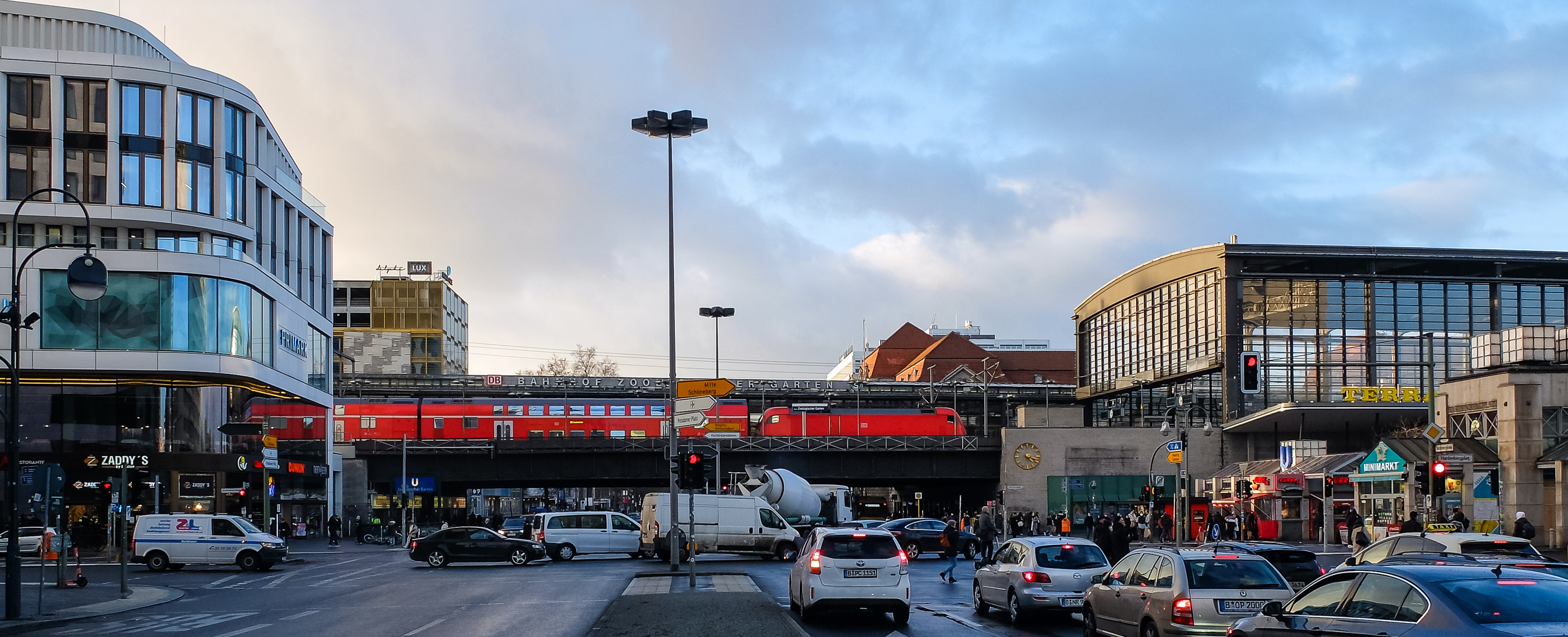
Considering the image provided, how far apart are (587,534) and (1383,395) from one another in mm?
39322

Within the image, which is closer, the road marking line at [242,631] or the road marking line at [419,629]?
the road marking line at [419,629]

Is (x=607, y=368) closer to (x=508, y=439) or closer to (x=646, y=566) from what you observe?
(x=508, y=439)

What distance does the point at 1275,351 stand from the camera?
65.0 metres

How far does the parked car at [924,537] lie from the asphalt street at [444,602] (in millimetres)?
1080

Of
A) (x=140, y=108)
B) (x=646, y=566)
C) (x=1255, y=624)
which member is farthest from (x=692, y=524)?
(x=140, y=108)

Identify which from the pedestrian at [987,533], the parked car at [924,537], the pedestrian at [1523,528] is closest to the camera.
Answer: the pedestrian at [1523,528]

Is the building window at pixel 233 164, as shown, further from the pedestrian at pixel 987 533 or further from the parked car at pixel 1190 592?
the parked car at pixel 1190 592

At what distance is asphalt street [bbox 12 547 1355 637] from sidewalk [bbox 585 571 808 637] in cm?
48

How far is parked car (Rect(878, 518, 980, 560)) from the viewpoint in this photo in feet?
134

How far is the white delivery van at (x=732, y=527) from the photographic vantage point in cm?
3947

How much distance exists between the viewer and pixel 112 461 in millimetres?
50094

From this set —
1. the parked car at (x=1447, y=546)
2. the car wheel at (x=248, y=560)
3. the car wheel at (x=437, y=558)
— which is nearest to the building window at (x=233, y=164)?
the car wheel at (x=248, y=560)

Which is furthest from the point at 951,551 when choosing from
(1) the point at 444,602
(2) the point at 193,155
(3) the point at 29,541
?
(2) the point at 193,155

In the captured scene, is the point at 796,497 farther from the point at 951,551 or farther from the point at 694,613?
the point at 694,613
